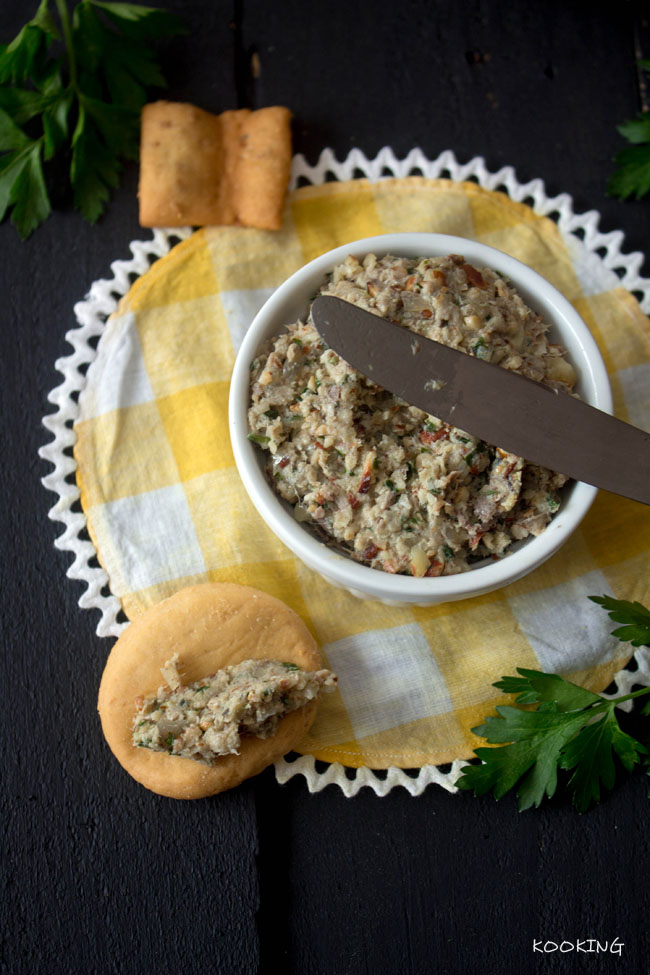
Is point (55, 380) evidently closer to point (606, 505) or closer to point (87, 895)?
point (87, 895)

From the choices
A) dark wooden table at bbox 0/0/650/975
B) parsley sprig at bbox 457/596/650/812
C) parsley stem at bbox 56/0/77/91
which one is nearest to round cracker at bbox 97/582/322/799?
dark wooden table at bbox 0/0/650/975

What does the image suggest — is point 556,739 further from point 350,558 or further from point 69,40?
point 69,40

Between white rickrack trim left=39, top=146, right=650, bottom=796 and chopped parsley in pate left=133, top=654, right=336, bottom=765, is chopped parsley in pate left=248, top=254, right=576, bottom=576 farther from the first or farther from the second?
white rickrack trim left=39, top=146, right=650, bottom=796

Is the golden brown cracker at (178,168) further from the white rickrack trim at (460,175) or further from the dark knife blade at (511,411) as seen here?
the dark knife blade at (511,411)

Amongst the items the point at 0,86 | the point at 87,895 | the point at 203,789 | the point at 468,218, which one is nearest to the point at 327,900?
the point at 203,789

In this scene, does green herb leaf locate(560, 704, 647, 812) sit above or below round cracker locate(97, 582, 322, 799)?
below

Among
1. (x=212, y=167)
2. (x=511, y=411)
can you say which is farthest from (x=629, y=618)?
(x=212, y=167)

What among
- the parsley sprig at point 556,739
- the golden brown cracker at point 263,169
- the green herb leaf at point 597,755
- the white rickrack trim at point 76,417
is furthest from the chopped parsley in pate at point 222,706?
the golden brown cracker at point 263,169
